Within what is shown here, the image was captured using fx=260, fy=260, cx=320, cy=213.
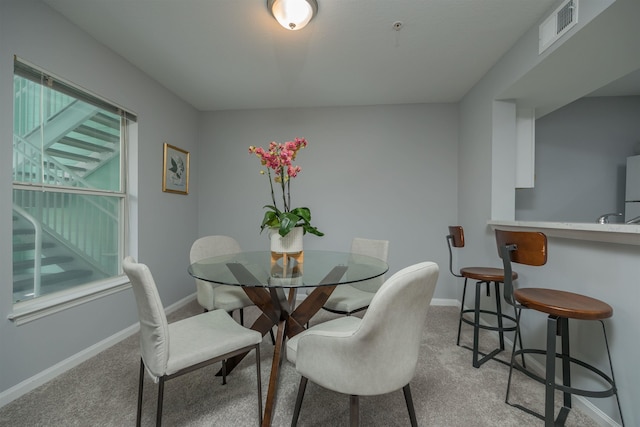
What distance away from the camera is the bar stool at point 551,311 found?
3.83 ft

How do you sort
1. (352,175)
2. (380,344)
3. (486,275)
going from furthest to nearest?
(352,175), (486,275), (380,344)

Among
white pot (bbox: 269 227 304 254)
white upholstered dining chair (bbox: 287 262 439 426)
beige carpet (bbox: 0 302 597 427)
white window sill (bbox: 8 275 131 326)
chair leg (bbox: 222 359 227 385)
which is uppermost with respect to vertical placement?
white pot (bbox: 269 227 304 254)

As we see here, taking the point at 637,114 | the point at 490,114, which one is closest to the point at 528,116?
the point at 490,114

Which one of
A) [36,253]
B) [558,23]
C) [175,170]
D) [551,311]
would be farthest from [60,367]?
[558,23]

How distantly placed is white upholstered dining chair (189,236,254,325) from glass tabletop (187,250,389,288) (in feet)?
0.69

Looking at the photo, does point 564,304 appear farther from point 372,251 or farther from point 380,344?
point 372,251

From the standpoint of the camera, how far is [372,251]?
7.90 ft

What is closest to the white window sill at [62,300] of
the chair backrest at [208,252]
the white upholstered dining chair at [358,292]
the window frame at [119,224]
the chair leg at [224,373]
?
the window frame at [119,224]

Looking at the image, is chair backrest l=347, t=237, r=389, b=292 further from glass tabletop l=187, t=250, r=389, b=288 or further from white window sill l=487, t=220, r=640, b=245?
white window sill l=487, t=220, r=640, b=245

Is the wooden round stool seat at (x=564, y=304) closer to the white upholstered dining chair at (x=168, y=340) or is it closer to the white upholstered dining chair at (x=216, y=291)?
the white upholstered dining chair at (x=168, y=340)

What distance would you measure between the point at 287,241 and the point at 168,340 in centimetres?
88

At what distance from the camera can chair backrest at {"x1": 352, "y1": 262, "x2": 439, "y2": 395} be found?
92 centimetres

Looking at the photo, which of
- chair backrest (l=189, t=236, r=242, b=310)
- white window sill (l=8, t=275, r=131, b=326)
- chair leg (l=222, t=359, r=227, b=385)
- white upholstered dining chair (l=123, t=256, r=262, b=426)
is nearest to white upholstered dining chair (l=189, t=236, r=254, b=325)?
chair backrest (l=189, t=236, r=242, b=310)

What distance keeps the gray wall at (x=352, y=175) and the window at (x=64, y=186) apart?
1.25 meters
